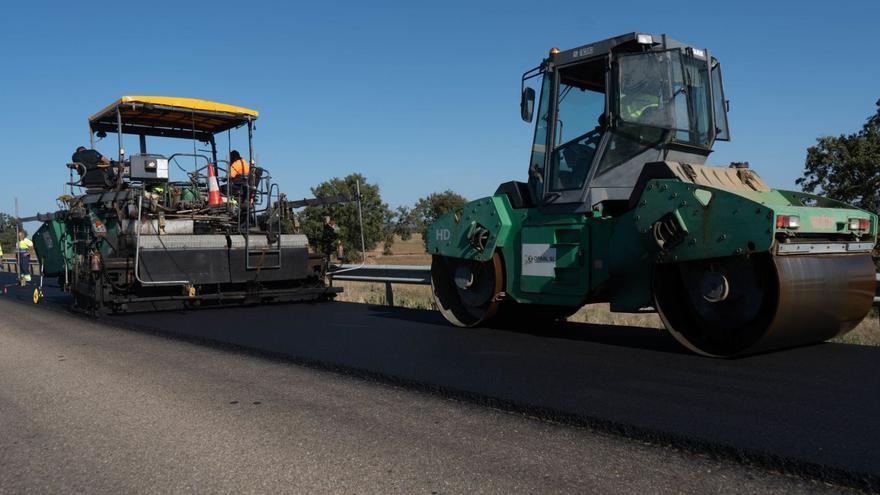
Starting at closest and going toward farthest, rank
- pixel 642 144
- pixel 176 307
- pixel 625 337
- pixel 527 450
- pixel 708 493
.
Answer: pixel 708 493, pixel 527 450, pixel 642 144, pixel 625 337, pixel 176 307

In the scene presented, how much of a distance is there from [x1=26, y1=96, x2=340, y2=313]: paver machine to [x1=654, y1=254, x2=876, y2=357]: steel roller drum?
19.9ft

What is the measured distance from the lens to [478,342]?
21.1 ft

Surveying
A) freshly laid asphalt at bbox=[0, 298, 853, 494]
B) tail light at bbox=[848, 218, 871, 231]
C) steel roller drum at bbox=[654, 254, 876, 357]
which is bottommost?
freshly laid asphalt at bbox=[0, 298, 853, 494]

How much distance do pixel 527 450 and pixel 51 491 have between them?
2079 millimetres

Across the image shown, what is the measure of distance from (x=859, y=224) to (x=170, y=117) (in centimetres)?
889

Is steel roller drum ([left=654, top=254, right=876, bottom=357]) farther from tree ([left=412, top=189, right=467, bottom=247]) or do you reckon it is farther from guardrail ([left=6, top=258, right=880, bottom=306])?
tree ([left=412, top=189, right=467, bottom=247])

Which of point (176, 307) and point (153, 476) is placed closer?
point (153, 476)

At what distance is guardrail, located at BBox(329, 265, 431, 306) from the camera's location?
10438 millimetres

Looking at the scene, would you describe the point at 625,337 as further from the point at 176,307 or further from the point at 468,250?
the point at 176,307

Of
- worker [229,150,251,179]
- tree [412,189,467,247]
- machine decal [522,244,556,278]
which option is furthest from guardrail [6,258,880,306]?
tree [412,189,467,247]

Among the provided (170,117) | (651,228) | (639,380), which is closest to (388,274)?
(170,117)

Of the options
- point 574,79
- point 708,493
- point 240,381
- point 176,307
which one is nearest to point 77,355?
point 240,381

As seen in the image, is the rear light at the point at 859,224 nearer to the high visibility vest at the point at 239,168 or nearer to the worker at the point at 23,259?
the high visibility vest at the point at 239,168

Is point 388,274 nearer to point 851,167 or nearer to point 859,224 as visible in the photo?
point 859,224
